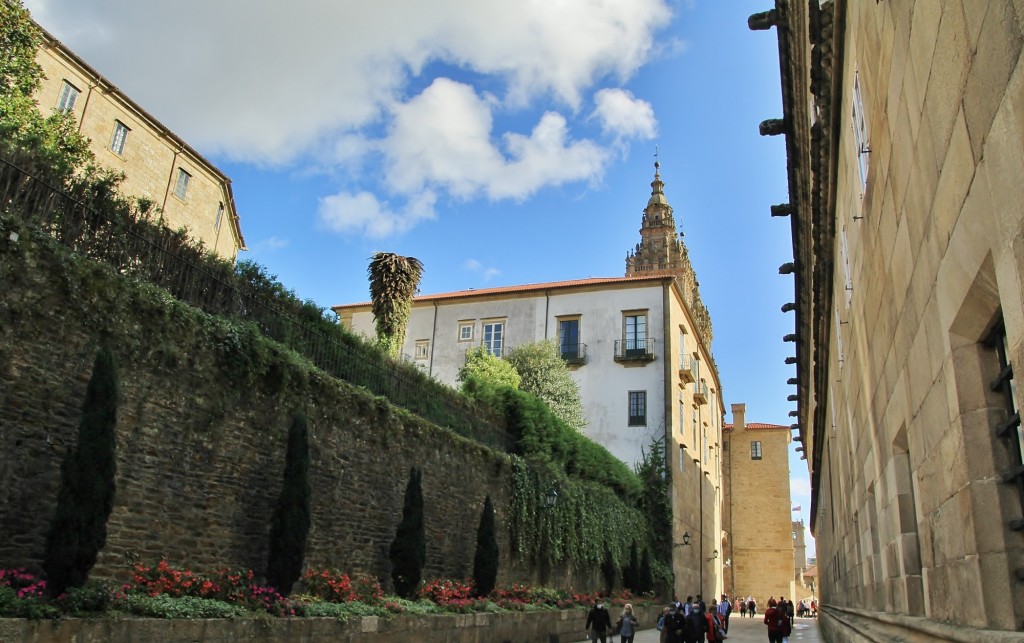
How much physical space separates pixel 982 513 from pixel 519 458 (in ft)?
55.8

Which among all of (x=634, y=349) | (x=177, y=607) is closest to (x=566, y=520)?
(x=634, y=349)

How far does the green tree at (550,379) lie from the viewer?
1379 inches

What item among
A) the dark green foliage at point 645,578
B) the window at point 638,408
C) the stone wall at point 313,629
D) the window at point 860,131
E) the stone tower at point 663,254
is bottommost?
the stone wall at point 313,629

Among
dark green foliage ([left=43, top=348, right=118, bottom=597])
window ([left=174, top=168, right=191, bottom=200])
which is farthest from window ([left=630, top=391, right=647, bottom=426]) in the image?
dark green foliage ([left=43, top=348, right=118, bottom=597])

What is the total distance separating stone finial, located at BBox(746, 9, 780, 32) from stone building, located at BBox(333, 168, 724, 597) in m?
25.1

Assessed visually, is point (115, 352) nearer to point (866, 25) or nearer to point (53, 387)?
point (53, 387)

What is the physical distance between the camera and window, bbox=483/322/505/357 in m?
39.0

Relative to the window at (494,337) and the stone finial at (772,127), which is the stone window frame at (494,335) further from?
the stone finial at (772,127)

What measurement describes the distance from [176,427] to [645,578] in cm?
2298

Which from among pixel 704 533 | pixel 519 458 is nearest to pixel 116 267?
pixel 519 458

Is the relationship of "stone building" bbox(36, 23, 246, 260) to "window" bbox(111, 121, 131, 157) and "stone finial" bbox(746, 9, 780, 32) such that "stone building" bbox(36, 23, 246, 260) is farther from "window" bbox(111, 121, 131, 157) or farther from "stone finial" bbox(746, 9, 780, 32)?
"stone finial" bbox(746, 9, 780, 32)

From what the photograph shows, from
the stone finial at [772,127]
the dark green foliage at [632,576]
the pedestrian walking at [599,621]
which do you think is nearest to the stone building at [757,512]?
the dark green foliage at [632,576]

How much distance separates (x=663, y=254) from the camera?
7988 centimetres

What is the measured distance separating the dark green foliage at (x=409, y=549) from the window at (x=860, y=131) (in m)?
10.1
